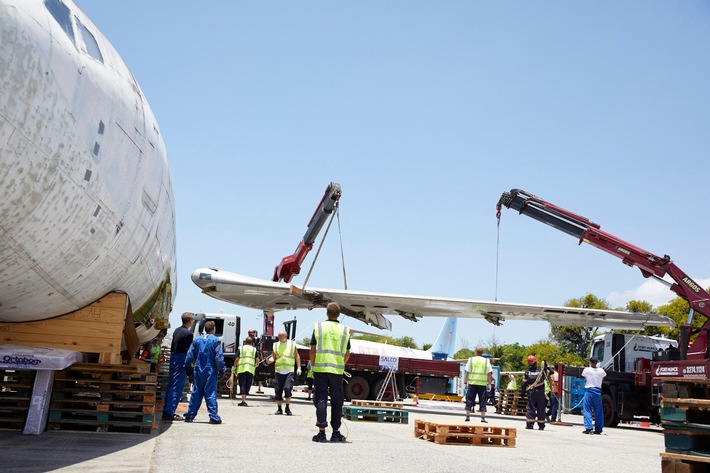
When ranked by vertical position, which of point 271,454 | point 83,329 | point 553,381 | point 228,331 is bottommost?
point 271,454

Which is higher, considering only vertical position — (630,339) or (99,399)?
(630,339)

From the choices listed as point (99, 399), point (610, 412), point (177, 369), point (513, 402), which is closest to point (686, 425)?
point (99, 399)

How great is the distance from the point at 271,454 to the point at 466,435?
3472 millimetres

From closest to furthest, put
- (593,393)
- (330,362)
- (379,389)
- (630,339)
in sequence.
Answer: (330,362) < (593,393) < (630,339) < (379,389)

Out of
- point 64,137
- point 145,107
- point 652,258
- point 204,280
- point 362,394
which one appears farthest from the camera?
point 362,394

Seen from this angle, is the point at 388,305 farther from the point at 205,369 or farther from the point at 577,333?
the point at 577,333

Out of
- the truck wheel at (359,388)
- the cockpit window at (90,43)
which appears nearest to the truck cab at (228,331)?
the truck wheel at (359,388)

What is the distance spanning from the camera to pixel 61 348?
25.3 feet

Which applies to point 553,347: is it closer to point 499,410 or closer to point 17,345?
point 499,410

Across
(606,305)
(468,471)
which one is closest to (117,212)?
(468,471)

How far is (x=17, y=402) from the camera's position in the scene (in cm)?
792

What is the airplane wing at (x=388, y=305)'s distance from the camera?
20.5 meters

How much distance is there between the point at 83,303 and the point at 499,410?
19.8 m

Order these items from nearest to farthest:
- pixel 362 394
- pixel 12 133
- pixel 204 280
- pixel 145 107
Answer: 1. pixel 12 133
2. pixel 145 107
3. pixel 204 280
4. pixel 362 394
